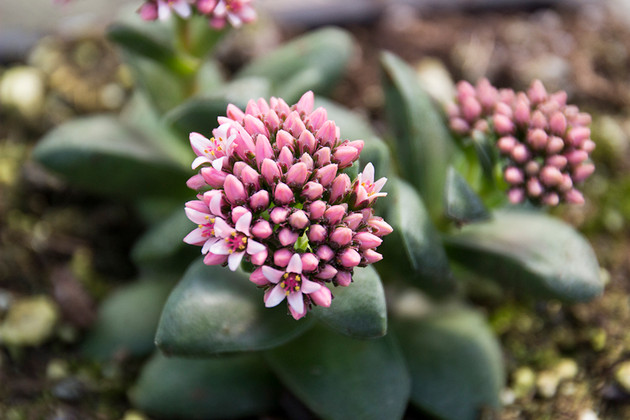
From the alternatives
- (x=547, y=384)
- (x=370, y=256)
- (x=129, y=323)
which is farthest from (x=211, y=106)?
(x=547, y=384)

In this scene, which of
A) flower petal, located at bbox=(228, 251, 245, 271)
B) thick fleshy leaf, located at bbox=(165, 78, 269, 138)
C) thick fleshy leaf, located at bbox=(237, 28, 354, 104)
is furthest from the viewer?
thick fleshy leaf, located at bbox=(237, 28, 354, 104)

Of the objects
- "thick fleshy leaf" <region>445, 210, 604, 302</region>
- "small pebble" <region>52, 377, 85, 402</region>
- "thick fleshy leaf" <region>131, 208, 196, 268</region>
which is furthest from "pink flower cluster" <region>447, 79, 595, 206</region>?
"small pebble" <region>52, 377, 85, 402</region>

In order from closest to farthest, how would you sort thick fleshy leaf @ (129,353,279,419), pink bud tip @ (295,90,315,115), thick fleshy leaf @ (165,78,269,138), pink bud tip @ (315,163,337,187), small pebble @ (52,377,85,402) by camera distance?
pink bud tip @ (315,163,337,187), pink bud tip @ (295,90,315,115), thick fleshy leaf @ (165,78,269,138), thick fleshy leaf @ (129,353,279,419), small pebble @ (52,377,85,402)

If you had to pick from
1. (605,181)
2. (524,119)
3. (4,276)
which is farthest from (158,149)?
(605,181)

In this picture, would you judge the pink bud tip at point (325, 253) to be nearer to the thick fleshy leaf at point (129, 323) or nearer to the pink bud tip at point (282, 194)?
the pink bud tip at point (282, 194)

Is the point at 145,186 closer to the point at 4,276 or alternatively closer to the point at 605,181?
the point at 4,276

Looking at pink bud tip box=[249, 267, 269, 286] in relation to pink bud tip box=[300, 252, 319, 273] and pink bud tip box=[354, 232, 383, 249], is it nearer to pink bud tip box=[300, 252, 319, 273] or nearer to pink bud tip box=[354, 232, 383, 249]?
pink bud tip box=[300, 252, 319, 273]

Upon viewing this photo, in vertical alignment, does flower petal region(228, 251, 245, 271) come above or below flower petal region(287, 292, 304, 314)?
above
